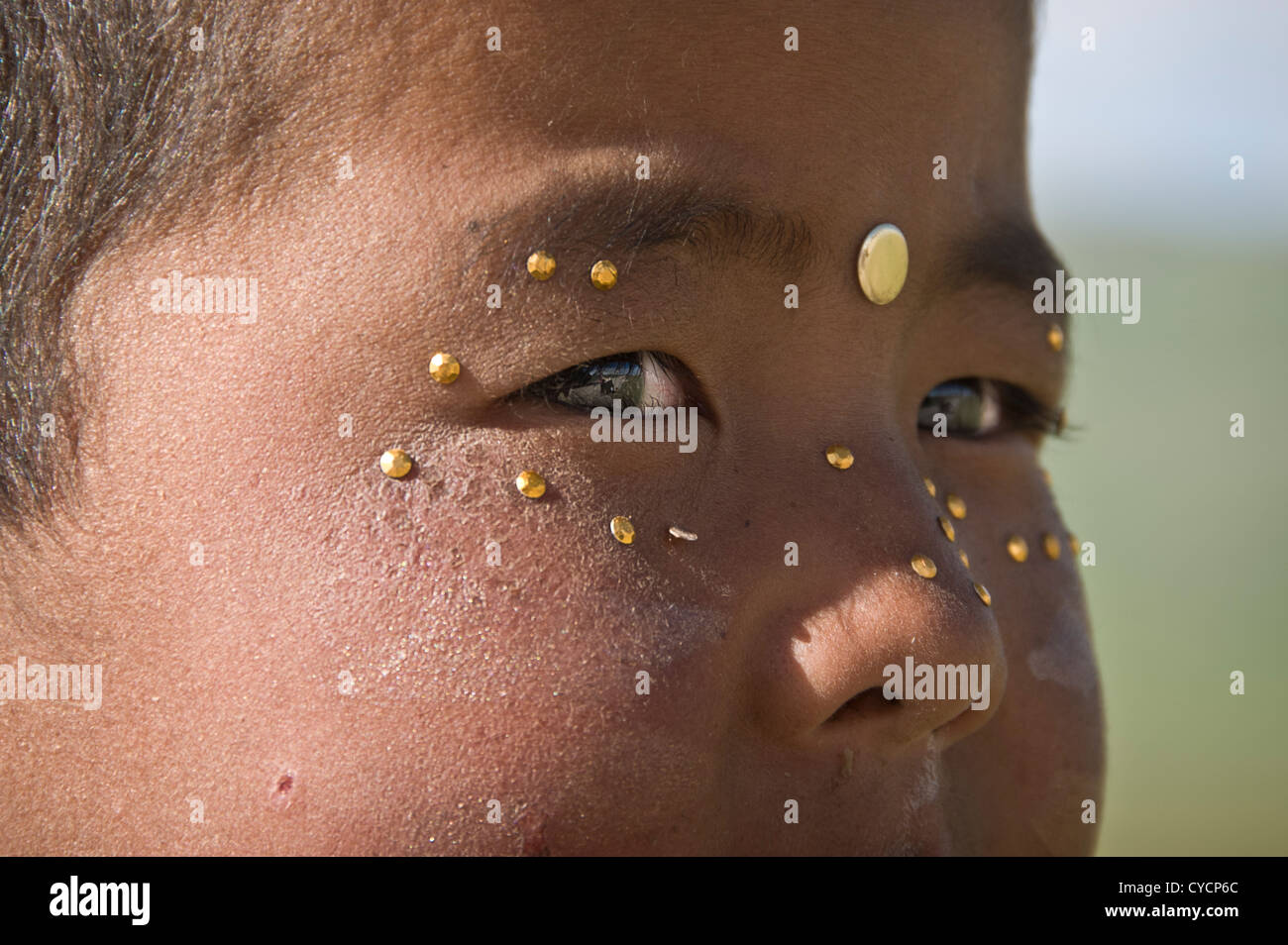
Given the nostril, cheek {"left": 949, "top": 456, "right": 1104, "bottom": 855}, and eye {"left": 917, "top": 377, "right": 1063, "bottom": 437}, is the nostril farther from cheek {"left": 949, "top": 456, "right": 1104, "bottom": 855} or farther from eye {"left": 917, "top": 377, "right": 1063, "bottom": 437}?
eye {"left": 917, "top": 377, "right": 1063, "bottom": 437}

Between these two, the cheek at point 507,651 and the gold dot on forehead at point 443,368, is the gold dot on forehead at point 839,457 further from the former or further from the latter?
the gold dot on forehead at point 443,368

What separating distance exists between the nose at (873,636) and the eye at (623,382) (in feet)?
0.59

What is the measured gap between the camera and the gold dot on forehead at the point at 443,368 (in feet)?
3.81

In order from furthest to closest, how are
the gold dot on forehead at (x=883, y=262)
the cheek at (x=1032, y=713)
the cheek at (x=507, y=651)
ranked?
1. the cheek at (x=1032, y=713)
2. the gold dot on forehead at (x=883, y=262)
3. the cheek at (x=507, y=651)

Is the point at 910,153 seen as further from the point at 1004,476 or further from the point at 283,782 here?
the point at 283,782

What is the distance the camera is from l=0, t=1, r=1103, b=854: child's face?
43.9 inches

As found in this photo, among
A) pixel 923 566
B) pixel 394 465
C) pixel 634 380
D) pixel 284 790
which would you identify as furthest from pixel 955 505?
pixel 284 790

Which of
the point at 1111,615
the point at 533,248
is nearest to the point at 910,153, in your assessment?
the point at 533,248

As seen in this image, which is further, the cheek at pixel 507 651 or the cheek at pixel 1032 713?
the cheek at pixel 1032 713

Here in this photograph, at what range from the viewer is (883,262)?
1333mm

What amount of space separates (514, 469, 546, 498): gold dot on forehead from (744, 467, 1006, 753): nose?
9.1 inches

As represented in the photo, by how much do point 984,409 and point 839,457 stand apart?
41cm

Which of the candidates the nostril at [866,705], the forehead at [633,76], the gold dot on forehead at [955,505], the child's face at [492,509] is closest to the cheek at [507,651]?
the child's face at [492,509]

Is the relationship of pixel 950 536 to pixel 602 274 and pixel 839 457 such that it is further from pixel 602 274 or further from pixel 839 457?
pixel 602 274
